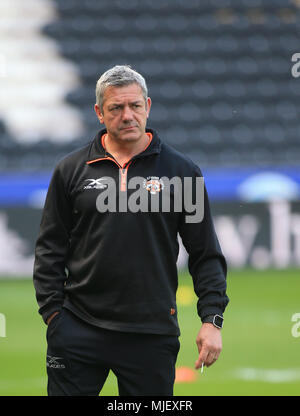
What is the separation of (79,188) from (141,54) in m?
10.2

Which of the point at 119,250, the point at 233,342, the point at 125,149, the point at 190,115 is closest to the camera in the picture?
the point at 119,250

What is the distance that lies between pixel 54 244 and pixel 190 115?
30.4 feet

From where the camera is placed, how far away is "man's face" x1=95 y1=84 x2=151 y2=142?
9.05ft

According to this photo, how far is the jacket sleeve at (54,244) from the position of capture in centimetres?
283

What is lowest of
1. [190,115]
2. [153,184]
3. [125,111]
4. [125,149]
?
[153,184]

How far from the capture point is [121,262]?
2711mm

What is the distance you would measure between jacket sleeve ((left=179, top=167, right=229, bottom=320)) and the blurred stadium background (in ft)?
12.1

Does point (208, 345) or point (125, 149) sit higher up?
point (125, 149)

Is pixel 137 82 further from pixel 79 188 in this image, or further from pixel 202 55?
pixel 202 55

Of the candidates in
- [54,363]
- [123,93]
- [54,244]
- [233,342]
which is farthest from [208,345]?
[233,342]

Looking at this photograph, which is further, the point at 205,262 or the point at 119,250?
the point at 205,262

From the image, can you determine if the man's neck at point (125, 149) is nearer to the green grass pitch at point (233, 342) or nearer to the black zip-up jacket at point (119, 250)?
the black zip-up jacket at point (119, 250)

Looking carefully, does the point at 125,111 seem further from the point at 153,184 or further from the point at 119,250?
the point at 119,250

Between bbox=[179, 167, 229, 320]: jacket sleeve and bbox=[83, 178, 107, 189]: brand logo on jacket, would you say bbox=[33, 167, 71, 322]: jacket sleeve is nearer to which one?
bbox=[83, 178, 107, 189]: brand logo on jacket
